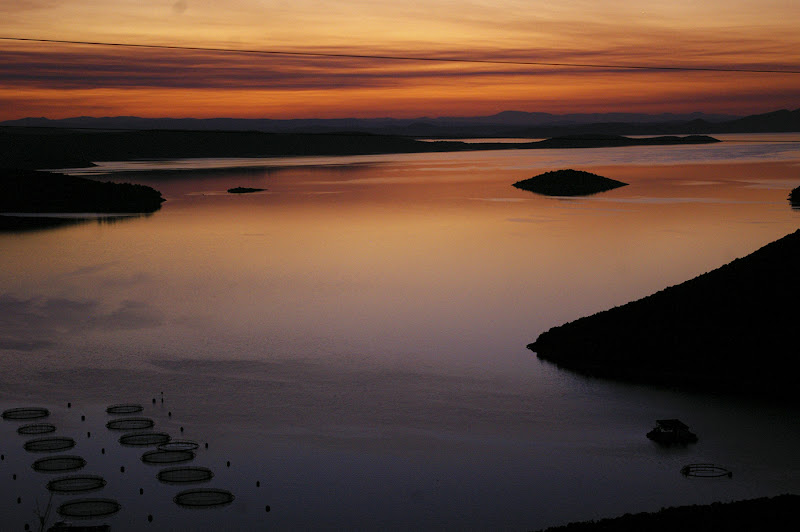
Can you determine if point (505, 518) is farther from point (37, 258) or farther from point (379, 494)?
point (37, 258)

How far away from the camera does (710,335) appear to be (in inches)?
1585

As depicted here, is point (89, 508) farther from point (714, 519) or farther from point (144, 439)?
point (714, 519)

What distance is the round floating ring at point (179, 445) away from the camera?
100.0ft

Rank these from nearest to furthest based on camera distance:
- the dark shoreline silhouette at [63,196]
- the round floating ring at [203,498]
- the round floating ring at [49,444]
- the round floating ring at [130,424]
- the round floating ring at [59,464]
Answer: the round floating ring at [203,498]
the round floating ring at [59,464]
the round floating ring at [49,444]
the round floating ring at [130,424]
the dark shoreline silhouette at [63,196]

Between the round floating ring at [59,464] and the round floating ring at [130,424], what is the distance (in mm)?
2966

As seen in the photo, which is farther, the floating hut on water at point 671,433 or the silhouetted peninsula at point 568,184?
the silhouetted peninsula at point 568,184

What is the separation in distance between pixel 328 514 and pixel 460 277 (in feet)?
149

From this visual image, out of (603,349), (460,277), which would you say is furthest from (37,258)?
(603,349)

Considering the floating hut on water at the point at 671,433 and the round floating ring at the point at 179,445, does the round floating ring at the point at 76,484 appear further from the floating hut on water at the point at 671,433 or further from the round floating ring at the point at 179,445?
the floating hut on water at the point at 671,433

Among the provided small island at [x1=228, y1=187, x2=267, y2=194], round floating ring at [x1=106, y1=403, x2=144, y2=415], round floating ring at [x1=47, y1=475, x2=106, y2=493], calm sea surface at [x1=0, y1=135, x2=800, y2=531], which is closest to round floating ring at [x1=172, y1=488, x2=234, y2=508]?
calm sea surface at [x1=0, y1=135, x2=800, y2=531]

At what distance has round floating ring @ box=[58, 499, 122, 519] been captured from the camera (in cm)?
2533

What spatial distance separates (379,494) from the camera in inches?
1075

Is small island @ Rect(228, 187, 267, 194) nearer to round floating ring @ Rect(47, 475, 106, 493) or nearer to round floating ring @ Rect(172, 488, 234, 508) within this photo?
round floating ring @ Rect(47, 475, 106, 493)

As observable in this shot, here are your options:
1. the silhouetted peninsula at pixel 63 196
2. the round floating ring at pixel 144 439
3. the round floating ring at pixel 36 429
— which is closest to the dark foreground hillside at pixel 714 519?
the round floating ring at pixel 144 439
